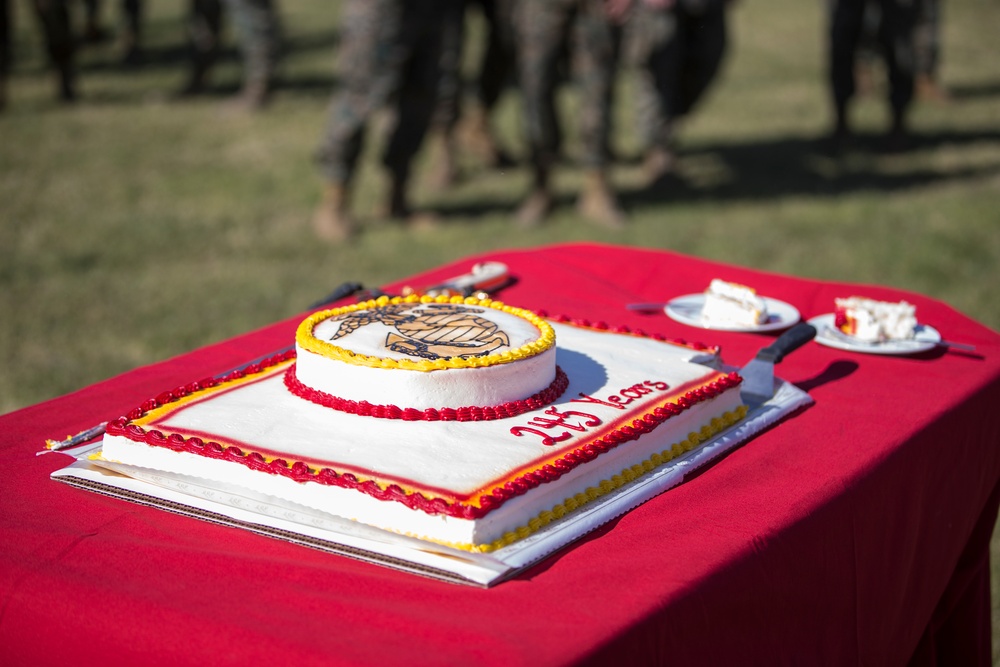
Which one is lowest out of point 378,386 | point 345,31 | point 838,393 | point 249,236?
point 249,236

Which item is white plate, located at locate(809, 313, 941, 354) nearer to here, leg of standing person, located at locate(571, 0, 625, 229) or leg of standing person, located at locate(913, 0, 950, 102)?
leg of standing person, located at locate(571, 0, 625, 229)

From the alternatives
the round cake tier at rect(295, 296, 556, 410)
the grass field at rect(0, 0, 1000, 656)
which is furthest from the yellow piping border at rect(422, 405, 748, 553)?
the grass field at rect(0, 0, 1000, 656)

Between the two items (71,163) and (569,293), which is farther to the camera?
(71,163)

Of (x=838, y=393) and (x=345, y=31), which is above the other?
(x=345, y=31)

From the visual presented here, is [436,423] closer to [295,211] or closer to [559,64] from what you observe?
[559,64]

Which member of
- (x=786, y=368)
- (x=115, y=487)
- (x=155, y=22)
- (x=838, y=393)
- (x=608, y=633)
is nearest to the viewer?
(x=608, y=633)

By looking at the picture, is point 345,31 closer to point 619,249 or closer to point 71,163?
point 71,163

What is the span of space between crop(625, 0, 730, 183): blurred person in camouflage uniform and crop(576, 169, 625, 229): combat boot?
1.04 metres

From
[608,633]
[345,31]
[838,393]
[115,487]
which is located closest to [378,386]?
[115,487]

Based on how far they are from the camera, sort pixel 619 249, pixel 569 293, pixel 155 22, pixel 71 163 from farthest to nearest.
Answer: pixel 155 22
pixel 71 163
pixel 619 249
pixel 569 293

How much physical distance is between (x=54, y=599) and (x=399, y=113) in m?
4.43

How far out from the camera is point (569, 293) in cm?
206

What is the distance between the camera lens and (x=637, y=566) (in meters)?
1.04

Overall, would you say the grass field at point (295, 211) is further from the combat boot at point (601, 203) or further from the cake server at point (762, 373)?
the cake server at point (762, 373)
